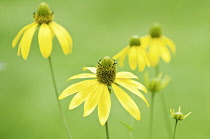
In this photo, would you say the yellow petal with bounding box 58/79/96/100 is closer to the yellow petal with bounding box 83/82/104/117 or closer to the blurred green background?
the yellow petal with bounding box 83/82/104/117

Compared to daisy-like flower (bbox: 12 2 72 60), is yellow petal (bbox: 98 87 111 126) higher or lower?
lower

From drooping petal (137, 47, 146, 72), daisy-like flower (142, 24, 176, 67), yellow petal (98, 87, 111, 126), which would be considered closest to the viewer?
yellow petal (98, 87, 111, 126)

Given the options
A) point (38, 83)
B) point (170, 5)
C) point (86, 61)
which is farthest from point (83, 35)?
point (170, 5)

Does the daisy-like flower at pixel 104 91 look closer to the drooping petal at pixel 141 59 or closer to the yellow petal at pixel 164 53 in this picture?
the drooping petal at pixel 141 59

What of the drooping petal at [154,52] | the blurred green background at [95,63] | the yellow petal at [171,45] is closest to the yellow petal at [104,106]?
the drooping petal at [154,52]

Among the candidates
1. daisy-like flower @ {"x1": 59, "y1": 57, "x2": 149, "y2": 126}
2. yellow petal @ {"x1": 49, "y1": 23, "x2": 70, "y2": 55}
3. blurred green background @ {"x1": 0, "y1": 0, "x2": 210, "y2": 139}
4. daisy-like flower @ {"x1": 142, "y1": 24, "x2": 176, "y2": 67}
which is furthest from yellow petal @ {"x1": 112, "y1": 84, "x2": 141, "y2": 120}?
blurred green background @ {"x1": 0, "y1": 0, "x2": 210, "y2": 139}

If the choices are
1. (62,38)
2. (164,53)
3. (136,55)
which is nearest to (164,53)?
(164,53)
